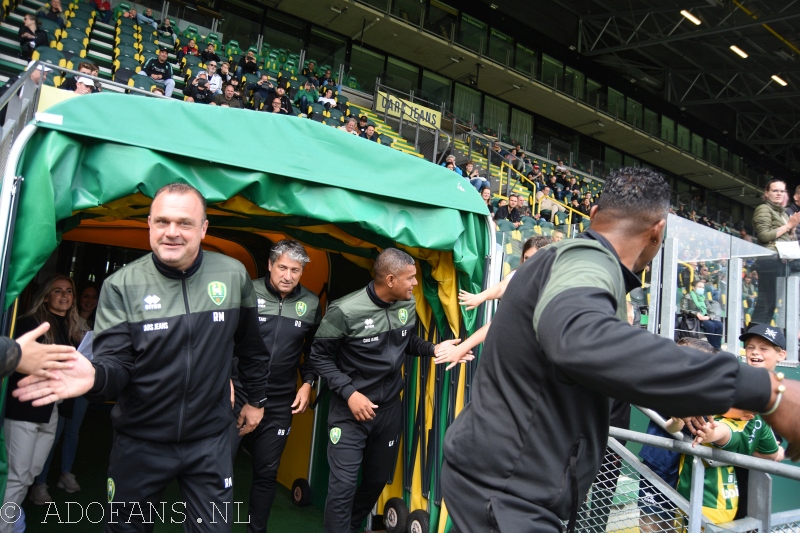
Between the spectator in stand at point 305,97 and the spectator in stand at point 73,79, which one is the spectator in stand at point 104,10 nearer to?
the spectator in stand at point 305,97

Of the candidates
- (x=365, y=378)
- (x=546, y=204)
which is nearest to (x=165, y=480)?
(x=365, y=378)

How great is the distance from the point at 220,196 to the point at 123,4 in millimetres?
15436

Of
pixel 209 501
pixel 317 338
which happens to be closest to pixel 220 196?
pixel 317 338

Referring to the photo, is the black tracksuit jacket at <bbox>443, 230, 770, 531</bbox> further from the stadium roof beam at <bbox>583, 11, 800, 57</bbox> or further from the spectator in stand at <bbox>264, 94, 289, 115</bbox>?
the stadium roof beam at <bbox>583, 11, 800, 57</bbox>

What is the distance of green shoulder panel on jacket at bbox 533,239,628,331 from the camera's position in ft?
4.26

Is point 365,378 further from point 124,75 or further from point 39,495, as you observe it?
point 124,75

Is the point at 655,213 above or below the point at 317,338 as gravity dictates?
above

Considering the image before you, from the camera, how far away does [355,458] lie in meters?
3.62

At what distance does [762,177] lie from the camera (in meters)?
32.1

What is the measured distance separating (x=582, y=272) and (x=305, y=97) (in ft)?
47.4

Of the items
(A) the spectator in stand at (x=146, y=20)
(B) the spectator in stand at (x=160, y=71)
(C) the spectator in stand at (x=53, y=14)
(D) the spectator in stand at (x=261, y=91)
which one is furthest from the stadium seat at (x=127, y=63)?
(A) the spectator in stand at (x=146, y=20)

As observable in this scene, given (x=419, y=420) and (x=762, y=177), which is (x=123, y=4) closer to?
(x=419, y=420)

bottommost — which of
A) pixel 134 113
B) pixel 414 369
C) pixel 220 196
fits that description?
pixel 414 369

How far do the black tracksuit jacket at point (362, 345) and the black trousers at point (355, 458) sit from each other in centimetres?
17
